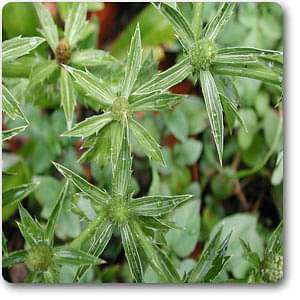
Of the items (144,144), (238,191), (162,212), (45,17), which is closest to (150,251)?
(162,212)

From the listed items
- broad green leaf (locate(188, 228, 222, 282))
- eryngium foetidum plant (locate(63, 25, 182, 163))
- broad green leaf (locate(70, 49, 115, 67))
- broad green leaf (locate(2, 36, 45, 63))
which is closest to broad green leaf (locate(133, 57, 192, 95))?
eryngium foetidum plant (locate(63, 25, 182, 163))

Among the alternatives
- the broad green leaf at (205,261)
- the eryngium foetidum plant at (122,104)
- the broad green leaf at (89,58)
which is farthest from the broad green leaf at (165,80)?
the broad green leaf at (205,261)

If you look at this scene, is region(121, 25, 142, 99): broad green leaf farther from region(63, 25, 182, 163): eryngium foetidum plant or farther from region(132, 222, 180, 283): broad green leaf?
region(132, 222, 180, 283): broad green leaf

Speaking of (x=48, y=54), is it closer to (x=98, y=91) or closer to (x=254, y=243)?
(x=98, y=91)

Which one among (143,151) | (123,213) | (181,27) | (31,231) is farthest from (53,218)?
(181,27)

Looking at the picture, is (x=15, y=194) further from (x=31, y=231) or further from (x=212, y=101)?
(x=212, y=101)

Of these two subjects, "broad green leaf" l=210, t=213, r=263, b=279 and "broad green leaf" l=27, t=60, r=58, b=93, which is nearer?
"broad green leaf" l=27, t=60, r=58, b=93
